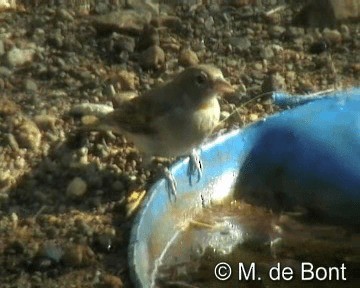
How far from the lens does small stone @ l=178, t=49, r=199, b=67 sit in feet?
28.6

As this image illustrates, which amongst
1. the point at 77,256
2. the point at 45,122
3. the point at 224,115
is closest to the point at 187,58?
the point at 224,115

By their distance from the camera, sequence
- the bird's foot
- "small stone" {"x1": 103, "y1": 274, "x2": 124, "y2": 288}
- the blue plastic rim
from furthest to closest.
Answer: the blue plastic rim, the bird's foot, "small stone" {"x1": 103, "y1": 274, "x2": 124, "y2": 288}

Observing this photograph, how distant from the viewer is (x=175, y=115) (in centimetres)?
729

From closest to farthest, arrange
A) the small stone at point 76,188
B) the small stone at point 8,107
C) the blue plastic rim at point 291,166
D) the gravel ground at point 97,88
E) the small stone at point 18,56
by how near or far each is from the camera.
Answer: the gravel ground at point 97,88 → the blue plastic rim at point 291,166 → the small stone at point 76,188 → the small stone at point 8,107 → the small stone at point 18,56

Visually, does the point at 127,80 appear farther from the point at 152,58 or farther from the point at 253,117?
the point at 253,117

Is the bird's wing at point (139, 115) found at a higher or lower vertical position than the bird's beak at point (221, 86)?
lower

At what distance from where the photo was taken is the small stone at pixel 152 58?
858 cm

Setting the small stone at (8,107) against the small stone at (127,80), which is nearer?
the small stone at (8,107)

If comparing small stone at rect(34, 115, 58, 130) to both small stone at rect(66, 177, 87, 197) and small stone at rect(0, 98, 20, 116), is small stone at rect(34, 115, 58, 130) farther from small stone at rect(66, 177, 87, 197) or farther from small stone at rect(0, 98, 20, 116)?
small stone at rect(66, 177, 87, 197)

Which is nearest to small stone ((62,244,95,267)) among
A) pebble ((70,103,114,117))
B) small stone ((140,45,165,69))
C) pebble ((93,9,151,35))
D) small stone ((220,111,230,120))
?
pebble ((70,103,114,117))

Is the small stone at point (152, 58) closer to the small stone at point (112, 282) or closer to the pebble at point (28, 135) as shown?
the pebble at point (28, 135)

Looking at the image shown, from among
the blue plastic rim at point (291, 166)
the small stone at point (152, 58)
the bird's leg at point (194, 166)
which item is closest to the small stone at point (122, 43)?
the small stone at point (152, 58)

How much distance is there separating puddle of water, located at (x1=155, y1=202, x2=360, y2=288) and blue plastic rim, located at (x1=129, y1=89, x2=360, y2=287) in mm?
101

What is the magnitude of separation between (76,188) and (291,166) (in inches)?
50.6
